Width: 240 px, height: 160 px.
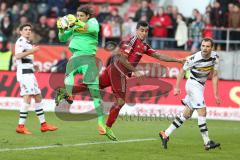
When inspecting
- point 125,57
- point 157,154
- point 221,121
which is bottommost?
point 221,121

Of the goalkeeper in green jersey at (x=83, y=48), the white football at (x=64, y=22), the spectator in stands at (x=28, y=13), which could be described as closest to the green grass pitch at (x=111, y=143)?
the goalkeeper in green jersey at (x=83, y=48)

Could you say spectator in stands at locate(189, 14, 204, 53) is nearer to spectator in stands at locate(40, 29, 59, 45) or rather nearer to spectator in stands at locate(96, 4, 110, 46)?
spectator in stands at locate(96, 4, 110, 46)

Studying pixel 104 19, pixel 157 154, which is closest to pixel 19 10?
pixel 104 19

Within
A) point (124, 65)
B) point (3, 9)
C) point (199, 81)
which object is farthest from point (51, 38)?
point (199, 81)

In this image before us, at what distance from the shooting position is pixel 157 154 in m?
13.0

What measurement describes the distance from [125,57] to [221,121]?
22.9 feet

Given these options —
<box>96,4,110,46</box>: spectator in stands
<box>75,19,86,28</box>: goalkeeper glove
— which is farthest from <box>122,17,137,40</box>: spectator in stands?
<box>75,19,86,28</box>: goalkeeper glove

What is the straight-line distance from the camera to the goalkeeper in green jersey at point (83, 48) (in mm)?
15156

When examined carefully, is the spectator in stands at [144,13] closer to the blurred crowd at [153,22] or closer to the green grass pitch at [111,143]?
the blurred crowd at [153,22]

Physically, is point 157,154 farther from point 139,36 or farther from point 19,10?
point 19,10

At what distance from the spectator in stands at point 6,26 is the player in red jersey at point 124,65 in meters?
13.0

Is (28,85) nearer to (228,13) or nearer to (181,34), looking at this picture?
(181,34)

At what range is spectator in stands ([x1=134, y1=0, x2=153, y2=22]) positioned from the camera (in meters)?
27.1

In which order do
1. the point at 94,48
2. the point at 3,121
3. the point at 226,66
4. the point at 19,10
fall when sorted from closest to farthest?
the point at 94,48 → the point at 3,121 → the point at 226,66 → the point at 19,10
